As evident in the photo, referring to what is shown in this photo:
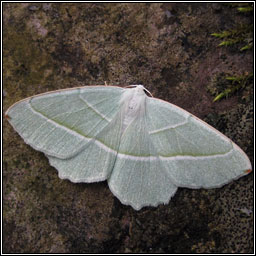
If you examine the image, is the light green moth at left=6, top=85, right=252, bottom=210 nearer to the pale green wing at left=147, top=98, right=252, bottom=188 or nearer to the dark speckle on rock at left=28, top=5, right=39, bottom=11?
the pale green wing at left=147, top=98, right=252, bottom=188

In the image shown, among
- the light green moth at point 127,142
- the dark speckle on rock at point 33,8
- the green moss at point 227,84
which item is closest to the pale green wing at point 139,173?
the light green moth at point 127,142

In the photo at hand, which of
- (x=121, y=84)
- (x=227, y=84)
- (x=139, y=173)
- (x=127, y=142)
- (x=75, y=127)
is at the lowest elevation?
(x=139, y=173)

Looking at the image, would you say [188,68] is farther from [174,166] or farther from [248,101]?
[174,166]

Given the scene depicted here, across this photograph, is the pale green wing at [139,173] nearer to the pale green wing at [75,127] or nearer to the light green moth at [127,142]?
the light green moth at [127,142]

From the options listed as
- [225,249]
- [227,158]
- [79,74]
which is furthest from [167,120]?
[225,249]

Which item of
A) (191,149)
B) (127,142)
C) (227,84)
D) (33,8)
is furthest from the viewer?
(33,8)

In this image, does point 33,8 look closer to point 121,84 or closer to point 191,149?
point 121,84

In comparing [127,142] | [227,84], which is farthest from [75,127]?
[227,84]
